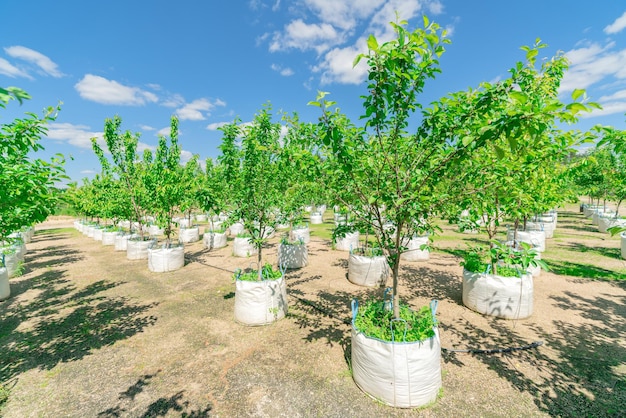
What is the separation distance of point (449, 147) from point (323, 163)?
1.74 meters

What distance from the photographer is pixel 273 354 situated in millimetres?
5410

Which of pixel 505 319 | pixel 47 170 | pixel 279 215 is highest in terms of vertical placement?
pixel 47 170

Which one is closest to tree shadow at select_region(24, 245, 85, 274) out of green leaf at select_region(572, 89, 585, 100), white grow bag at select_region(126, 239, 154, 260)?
white grow bag at select_region(126, 239, 154, 260)

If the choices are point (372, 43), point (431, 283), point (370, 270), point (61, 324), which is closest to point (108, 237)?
point (61, 324)

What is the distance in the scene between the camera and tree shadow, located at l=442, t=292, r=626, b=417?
4039 mm

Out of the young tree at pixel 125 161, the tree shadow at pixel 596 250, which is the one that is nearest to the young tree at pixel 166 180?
the young tree at pixel 125 161

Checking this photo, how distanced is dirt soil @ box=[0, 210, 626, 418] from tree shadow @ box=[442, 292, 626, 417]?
0.02 m

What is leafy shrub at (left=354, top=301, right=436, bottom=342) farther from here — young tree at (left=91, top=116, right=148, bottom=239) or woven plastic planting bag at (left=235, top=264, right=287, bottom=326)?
young tree at (left=91, top=116, right=148, bottom=239)

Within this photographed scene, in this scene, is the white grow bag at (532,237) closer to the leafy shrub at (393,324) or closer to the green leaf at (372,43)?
the leafy shrub at (393,324)

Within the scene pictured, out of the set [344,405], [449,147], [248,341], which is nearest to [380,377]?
[344,405]

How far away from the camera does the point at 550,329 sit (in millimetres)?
6109

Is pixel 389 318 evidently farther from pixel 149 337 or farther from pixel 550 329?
pixel 149 337

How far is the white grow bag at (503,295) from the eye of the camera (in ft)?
21.5

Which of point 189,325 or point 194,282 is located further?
point 194,282
